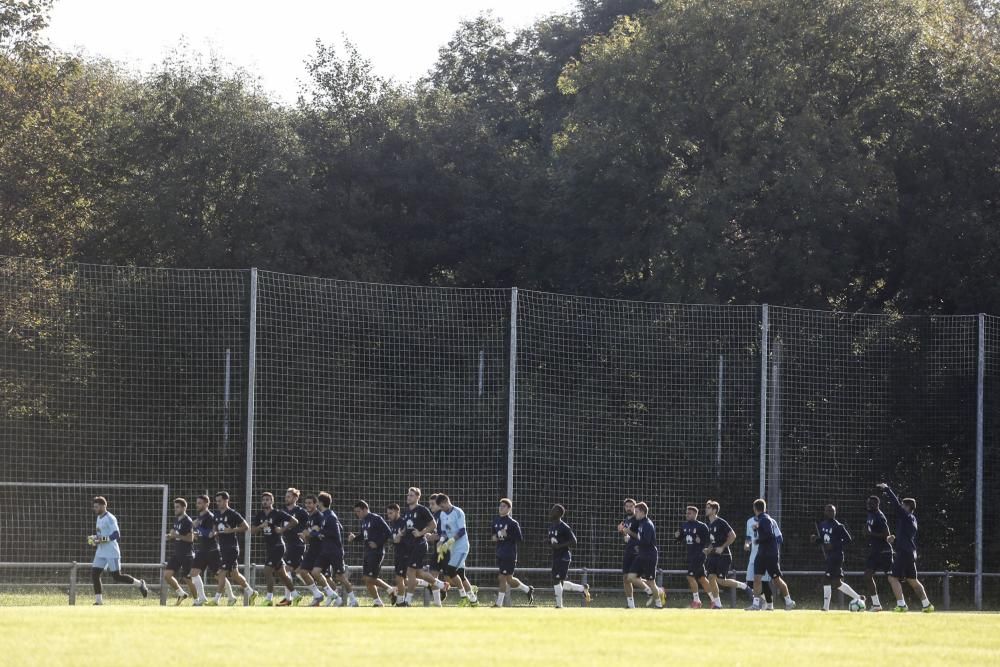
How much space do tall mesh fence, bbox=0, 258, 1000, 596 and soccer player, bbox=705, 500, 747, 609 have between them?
12.9 ft

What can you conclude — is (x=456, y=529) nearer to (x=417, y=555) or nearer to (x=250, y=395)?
(x=417, y=555)

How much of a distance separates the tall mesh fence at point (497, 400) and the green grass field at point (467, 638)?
30.2ft

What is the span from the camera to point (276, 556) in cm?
2602

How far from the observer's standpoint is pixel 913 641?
18141mm

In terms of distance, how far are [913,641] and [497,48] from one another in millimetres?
37958

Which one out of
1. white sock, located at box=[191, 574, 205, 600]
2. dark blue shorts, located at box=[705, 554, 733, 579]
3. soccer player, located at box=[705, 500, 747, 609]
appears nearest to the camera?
white sock, located at box=[191, 574, 205, 600]

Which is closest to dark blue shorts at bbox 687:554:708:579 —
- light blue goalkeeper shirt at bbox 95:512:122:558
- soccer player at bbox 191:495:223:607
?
soccer player at bbox 191:495:223:607

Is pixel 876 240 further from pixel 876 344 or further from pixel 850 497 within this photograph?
pixel 850 497

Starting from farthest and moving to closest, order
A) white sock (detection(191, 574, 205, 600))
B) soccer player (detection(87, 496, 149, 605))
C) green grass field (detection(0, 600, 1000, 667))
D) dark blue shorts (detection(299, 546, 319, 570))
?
dark blue shorts (detection(299, 546, 319, 570)) < soccer player (detection(87, 496, 149, 605)) < white sock (detection(191, 574, 205, 600)) < green grass field (detection(0, 600, 1000, 667))

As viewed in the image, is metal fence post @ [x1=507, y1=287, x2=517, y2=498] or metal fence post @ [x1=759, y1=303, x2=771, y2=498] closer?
metal fence post @ [x1=507, y1=287, x2=517, y2=498]

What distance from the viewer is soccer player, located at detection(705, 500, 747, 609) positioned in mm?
27234

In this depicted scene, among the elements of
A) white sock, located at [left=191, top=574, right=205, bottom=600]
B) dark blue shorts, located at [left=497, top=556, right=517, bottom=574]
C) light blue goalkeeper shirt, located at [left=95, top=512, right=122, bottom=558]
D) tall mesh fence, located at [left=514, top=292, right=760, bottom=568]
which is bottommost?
white sock, located at [left=191, top=574, right=205, bottom=600]

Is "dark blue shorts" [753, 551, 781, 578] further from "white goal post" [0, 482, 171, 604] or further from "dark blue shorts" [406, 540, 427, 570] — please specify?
"white goal post" [0, 482, 171, 604]

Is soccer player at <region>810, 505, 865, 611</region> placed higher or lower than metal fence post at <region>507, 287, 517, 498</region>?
lower
